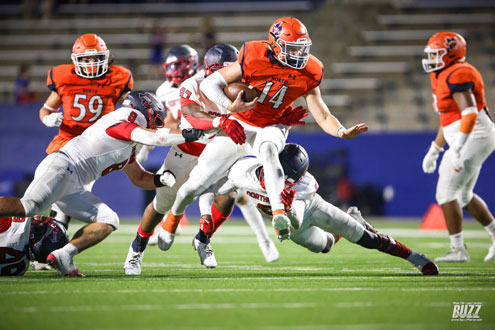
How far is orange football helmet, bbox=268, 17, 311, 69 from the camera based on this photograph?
17.3 ft

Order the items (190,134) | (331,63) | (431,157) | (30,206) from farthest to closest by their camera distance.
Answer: (331,63) → (431,157) → (190,134) → (30,206)

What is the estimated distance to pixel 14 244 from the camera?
15.5 ft

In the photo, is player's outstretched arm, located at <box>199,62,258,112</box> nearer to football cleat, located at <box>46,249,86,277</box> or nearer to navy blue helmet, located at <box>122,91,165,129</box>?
navy blue helmet, located at <box>122,91,165,129</box>

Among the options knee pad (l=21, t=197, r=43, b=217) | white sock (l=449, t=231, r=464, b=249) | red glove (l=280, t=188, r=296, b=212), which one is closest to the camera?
knee pad (l=21, t=197, r=43, b=217)

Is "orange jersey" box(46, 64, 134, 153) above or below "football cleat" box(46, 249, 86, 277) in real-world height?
above

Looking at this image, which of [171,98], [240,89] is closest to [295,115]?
[240,89]

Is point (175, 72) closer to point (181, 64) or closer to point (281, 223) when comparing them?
point (181, 64)

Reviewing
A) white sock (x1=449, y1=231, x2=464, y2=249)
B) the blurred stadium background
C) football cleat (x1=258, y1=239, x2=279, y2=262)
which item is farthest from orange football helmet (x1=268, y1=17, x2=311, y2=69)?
the blurred stadium background

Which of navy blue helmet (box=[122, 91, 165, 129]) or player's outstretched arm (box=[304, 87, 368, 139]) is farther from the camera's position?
player's outstretched arm (box=[304, 87, 368, 139])

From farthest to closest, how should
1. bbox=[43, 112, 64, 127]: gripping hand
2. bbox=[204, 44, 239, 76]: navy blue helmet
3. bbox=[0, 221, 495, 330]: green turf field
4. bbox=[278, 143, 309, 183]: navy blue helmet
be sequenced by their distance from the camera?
1. bbox=[204, 44, 239, 76]: navy blue helmet
2. bbox=[43, 112, 64, 127]: gripping hand
3. bbox=[278, 143, 309, 183]: navy blue helmet
4. bbox=[0, 221, 495, 330]: green turf field

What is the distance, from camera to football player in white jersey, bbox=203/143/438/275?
491 centimetres

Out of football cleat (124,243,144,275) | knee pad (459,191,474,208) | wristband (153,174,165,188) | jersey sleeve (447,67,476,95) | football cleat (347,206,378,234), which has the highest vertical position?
jersey sleeve (447,67,476,95)

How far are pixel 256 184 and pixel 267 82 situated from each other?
82 centimetres

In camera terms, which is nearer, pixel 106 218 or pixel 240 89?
pixel 106 218
